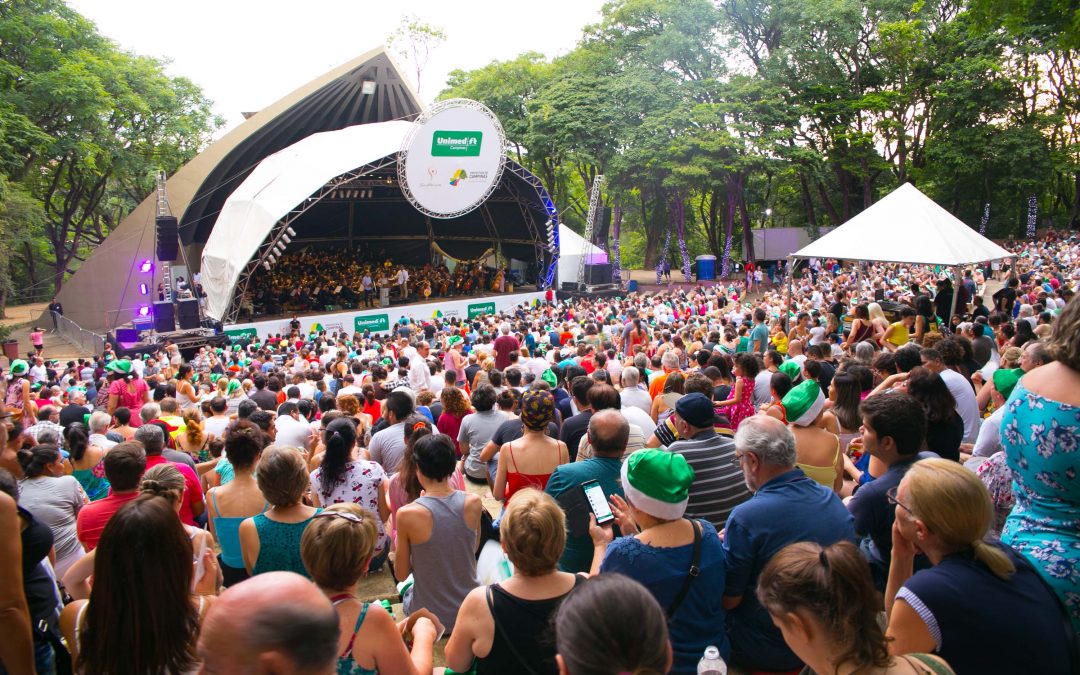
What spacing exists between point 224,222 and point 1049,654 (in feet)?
69.5

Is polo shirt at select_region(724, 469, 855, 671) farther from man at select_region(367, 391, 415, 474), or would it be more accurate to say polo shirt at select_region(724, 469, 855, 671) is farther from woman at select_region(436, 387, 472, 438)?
woman at select_region(436, 387, 472, 438)

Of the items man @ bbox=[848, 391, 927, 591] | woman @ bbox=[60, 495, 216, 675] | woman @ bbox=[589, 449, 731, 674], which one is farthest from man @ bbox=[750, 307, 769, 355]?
woman @ bbox=[60, 495, 216, 675]

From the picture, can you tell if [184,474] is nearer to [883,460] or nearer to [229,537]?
[229,537]

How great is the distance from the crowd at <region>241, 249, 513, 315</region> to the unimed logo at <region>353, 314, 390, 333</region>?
Answer: 4.50ft

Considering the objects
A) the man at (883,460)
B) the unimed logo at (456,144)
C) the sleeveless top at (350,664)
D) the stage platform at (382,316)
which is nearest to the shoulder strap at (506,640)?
the sleeveless top at (350,664)

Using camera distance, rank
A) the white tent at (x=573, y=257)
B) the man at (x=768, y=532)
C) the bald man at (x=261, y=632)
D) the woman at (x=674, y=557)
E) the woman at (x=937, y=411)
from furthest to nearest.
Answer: the white tent at (x=573, y=257), the woman at (x=937, y=411), the man at (x=768, y=532), the woman at (x=674, y=557), the bald man at (x=261, y=632)

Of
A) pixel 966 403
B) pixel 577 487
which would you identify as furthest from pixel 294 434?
pixel 966 403

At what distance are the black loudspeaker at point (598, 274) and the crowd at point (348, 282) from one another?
302 cm

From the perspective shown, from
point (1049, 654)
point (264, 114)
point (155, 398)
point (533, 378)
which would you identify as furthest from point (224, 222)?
point (1049, 654)

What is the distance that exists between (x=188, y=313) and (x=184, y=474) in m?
16.0

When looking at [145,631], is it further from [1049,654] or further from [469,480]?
[469,480]

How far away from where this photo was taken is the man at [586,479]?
3.22 metres

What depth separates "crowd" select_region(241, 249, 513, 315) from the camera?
2225cm

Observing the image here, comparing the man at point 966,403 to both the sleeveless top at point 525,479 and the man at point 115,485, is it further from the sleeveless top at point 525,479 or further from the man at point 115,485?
the man at point 115,485
